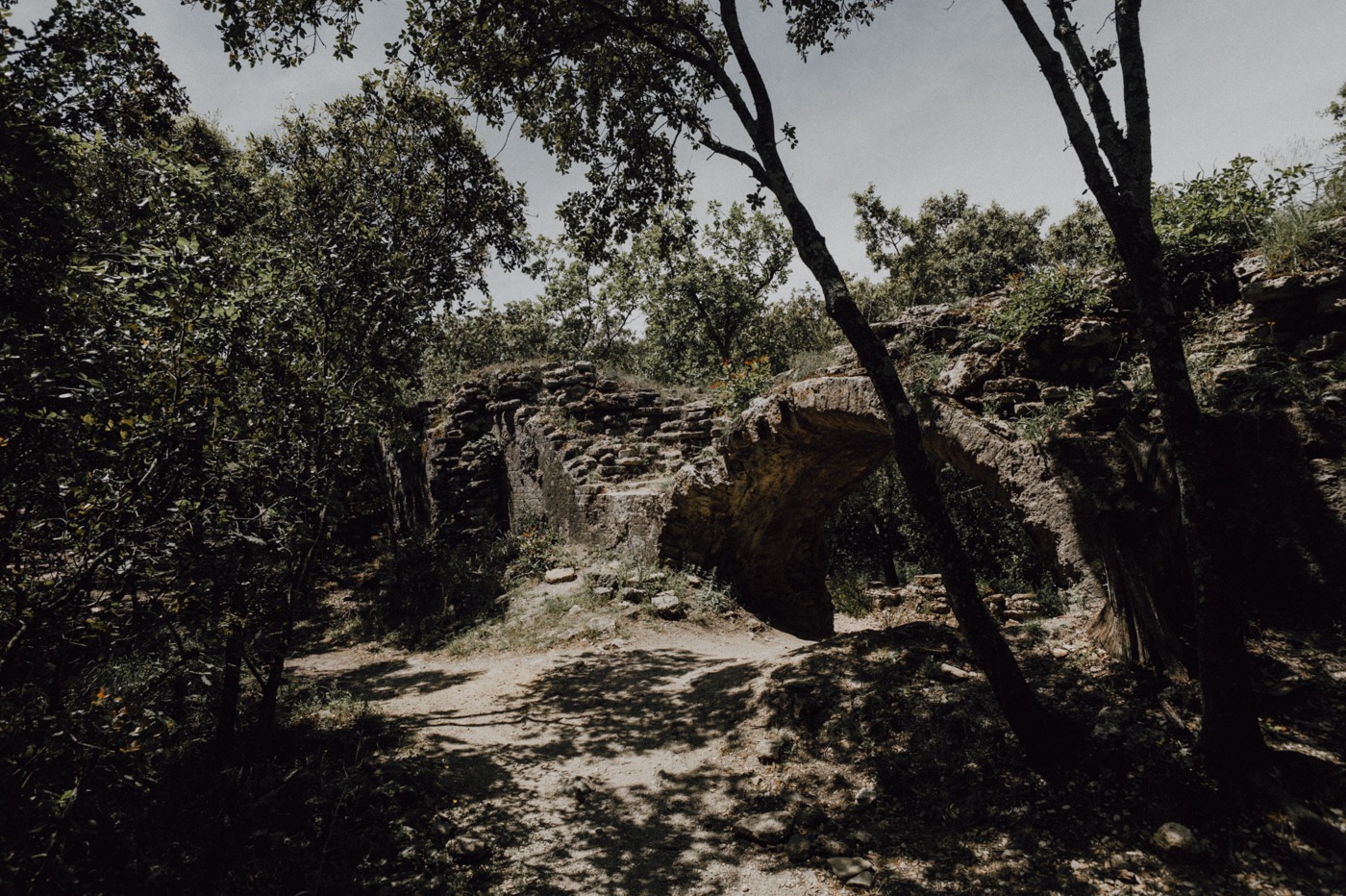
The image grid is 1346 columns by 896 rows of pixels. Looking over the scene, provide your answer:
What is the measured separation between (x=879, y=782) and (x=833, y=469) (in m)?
6.44

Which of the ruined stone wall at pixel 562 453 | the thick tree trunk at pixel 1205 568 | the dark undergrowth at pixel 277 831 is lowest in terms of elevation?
the dark undergrowth at pixel 277 831

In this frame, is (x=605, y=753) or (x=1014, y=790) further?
(x=605, y=753)

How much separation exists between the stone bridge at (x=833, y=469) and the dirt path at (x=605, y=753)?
103 inches

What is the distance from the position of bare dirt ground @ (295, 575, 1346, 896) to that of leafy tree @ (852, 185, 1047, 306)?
23.8 m

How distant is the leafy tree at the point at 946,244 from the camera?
27.5m

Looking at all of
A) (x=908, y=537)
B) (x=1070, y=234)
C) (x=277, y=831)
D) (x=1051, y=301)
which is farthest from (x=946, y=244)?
(x=277, y=831)

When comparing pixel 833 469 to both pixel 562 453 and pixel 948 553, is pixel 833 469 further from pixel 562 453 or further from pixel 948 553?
pixel 948 553

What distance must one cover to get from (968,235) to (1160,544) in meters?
30.2

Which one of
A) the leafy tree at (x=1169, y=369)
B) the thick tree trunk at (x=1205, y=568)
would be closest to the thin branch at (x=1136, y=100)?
the leafy tree at (x=1169, y=369)

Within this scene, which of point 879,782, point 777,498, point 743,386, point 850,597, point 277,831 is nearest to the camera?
point 277,831

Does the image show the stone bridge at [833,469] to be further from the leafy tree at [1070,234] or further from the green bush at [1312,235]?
the leafy tree at [1070,234]

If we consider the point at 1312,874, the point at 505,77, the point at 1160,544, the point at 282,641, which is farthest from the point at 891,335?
the point at 282,641

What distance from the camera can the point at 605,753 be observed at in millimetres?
6137

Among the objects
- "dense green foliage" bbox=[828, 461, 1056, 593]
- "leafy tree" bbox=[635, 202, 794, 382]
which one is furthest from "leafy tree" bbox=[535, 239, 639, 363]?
"dense green foliage" bbox=[828, 461, 1056, 593]
